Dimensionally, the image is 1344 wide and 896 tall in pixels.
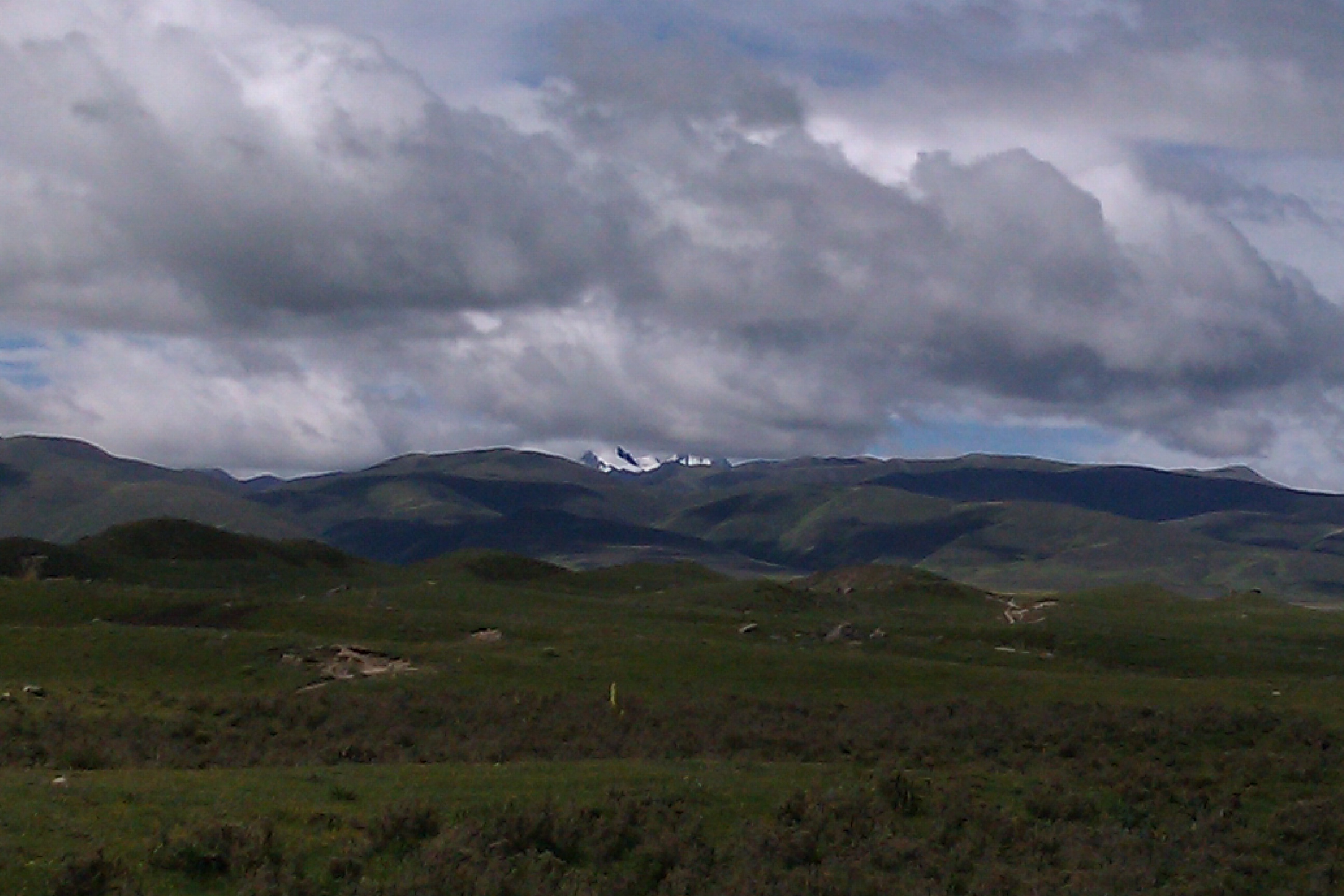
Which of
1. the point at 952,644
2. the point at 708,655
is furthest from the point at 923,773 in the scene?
the point at 952,644

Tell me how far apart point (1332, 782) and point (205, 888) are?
33878mm

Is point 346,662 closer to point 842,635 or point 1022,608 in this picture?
point 842,635

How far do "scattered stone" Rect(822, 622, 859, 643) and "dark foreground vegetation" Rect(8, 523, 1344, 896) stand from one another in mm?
311

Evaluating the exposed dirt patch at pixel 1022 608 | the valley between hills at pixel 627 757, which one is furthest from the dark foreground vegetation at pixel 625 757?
the exposed dirt patch at pixel 1022 608

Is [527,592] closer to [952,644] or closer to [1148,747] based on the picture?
[952,644]

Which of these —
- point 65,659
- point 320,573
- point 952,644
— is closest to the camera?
point 65,659

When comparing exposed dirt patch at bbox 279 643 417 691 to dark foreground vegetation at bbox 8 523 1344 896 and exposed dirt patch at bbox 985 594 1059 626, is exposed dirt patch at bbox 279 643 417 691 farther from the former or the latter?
exposed dirt patch at bbox 985 594 1059 626

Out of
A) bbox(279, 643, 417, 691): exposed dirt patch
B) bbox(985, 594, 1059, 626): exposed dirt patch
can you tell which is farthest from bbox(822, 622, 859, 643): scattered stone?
bbox(279, 643, 417, 691): exposed dirt patch

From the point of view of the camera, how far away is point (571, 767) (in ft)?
108

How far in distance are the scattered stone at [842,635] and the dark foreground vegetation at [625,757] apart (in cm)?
31

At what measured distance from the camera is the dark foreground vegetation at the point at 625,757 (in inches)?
939

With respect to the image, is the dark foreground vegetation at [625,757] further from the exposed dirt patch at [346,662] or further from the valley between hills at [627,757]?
the exposed dirt patch at [346,662]

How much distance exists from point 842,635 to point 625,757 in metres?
50.7

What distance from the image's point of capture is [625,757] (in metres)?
38.2
